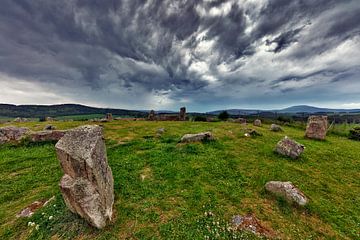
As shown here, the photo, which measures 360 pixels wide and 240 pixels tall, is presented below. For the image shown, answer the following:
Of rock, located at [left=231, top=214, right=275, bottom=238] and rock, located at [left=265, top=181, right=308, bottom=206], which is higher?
rock, located at [left=265, top=181, right=308, bottom=206]

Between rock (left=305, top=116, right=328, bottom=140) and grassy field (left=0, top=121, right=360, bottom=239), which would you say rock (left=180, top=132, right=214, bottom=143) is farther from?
rock (left=305, top=116, right=328, bottom=140)

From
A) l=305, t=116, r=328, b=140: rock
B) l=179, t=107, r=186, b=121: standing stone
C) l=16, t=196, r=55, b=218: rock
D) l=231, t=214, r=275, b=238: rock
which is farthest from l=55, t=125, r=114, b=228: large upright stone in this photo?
l=179, t=107, r=186, b=121: standing stone

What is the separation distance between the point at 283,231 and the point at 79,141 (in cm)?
902

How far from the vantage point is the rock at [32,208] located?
26.9 ft

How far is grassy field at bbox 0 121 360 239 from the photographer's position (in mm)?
7219

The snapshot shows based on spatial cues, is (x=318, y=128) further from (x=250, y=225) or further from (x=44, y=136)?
(x=44, y=136)

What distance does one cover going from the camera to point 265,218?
779 cm

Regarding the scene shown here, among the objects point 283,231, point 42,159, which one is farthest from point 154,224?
point 42,159

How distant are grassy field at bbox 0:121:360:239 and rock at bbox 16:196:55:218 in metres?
0.33

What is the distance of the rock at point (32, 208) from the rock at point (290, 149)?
16.3 m

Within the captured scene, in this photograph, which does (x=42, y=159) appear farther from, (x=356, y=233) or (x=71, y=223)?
(x=356, y=233)

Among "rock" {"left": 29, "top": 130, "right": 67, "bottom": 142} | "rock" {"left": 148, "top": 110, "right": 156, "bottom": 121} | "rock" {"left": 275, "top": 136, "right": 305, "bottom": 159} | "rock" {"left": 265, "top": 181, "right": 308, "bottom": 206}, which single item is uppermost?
"rock" {"left": 148, "top": 110, "right": 156, "bottom": 121}

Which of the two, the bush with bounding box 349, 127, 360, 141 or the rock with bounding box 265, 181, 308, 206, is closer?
the rock with bounding box 265, 181, 308, 206

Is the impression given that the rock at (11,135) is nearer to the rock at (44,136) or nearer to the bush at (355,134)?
the rock at (44,136)
